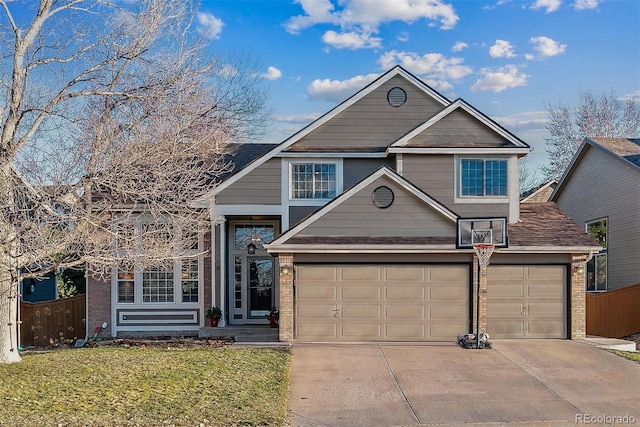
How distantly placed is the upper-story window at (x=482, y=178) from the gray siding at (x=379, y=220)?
2.06 meters

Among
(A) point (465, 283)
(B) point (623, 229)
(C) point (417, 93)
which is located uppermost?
(C) point (417, 93)

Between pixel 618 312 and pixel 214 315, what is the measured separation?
12.1 metres

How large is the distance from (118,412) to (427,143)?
10.5 metres

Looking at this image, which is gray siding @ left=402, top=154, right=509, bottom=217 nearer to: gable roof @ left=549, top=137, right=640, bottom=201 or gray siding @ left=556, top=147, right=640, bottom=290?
gray siding @ left=556, top=147, right=640, bottom=290

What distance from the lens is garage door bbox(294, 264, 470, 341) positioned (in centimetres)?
1388

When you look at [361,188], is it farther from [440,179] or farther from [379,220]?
[440,179]

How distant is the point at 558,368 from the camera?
1116cm

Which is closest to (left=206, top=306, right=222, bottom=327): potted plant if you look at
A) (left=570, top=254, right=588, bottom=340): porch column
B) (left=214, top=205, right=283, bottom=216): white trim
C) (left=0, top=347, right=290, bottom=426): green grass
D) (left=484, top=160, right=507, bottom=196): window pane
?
(left=214, top=205, right=283, bottom=216): white trim

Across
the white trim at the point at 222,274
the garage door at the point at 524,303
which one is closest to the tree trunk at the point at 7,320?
the white trim at the point at 222,274

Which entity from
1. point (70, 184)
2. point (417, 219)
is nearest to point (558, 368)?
point (417, 219)

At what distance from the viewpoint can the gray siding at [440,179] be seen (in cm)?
1531

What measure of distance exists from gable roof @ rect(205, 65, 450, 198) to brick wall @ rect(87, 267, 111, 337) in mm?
4931

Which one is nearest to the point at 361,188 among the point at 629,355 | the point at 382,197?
the point at 382,197

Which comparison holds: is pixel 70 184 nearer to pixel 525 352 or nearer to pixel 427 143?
pixel 427 143
